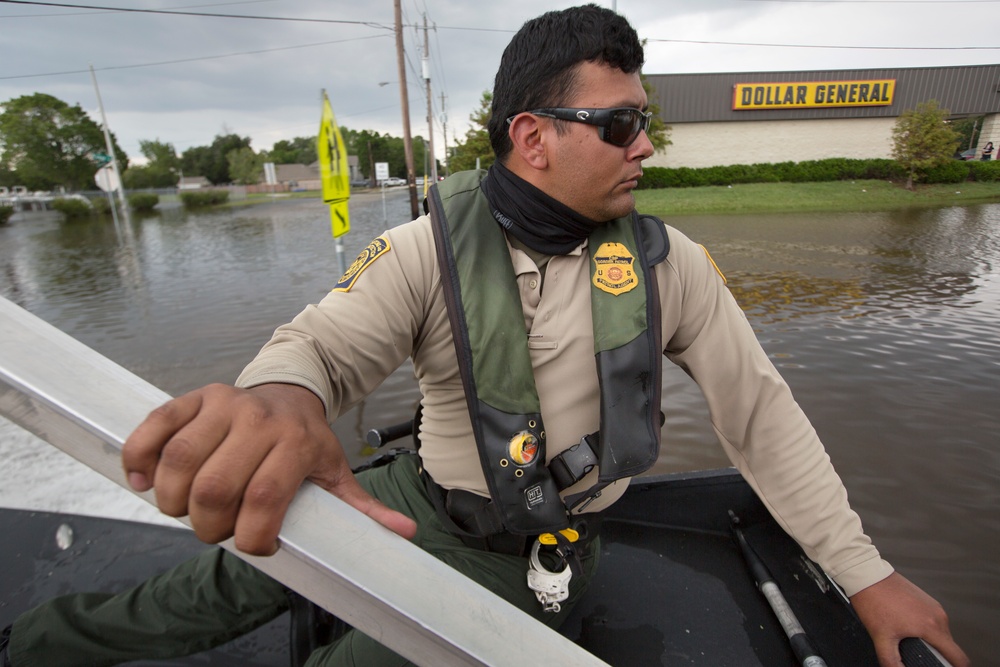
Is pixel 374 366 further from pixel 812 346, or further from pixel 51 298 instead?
pixel 51 298

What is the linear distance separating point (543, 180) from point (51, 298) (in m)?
13.9

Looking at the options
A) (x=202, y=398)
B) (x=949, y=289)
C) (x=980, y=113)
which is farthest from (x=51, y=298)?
(x=980, y=113)

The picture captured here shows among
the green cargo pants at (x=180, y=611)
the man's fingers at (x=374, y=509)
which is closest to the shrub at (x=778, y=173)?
the green cargo pants at (x=180, y=611)

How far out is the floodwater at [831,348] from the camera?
3.50m

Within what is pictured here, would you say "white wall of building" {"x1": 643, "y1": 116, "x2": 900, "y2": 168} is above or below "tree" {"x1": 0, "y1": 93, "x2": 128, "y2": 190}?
below

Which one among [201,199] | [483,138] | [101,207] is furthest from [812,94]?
[201,199]

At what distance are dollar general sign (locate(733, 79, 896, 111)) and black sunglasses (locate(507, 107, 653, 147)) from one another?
3641cm

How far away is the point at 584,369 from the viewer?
168 cm

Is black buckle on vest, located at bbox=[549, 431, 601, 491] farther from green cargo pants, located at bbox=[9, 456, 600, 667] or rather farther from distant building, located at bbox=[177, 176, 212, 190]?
distant building, located at bbox=[177, 176, 212, 190]

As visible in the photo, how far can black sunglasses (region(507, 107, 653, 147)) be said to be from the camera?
1600 mm

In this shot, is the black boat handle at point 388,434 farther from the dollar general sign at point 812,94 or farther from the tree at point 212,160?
the tree at point 212,160

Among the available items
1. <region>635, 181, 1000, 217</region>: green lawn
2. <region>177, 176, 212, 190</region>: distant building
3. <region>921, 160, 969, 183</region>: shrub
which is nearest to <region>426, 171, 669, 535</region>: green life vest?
<region>635, 181, 1000, 217</region>: green lawn

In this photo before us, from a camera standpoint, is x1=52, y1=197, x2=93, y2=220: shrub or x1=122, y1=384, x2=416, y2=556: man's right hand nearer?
x1=122, y1=384, x2=416, y2=556: man's right hand

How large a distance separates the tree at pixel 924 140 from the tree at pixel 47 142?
6511 centimetres
